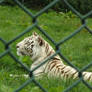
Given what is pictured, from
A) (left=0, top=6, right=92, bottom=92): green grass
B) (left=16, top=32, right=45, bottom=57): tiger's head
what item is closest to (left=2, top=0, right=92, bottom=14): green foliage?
(left=0, top=6, right=92, bottom=92): green grass

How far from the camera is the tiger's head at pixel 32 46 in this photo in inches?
248

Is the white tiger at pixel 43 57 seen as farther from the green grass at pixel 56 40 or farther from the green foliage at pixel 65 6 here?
the green foliage at pixel 65 6

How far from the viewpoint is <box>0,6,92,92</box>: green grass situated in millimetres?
4676

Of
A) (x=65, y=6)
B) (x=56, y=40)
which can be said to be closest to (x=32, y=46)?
(x=56, y=40)

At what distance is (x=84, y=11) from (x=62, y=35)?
7052mm

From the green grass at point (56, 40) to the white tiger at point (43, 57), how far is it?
6.0 inches

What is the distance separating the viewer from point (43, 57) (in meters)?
6.26

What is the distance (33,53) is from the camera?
6.40 meters

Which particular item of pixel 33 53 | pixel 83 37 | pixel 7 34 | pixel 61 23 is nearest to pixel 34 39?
pixel 33 53

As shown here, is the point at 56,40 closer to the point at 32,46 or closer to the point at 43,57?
the point at 32,46

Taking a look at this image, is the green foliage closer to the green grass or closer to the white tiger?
the green grass

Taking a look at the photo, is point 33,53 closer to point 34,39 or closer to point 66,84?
point 34,39

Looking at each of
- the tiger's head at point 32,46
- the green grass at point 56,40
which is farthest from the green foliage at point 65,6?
the tiger's head at point 32,46

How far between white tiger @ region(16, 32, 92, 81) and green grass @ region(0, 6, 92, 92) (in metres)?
0.15
